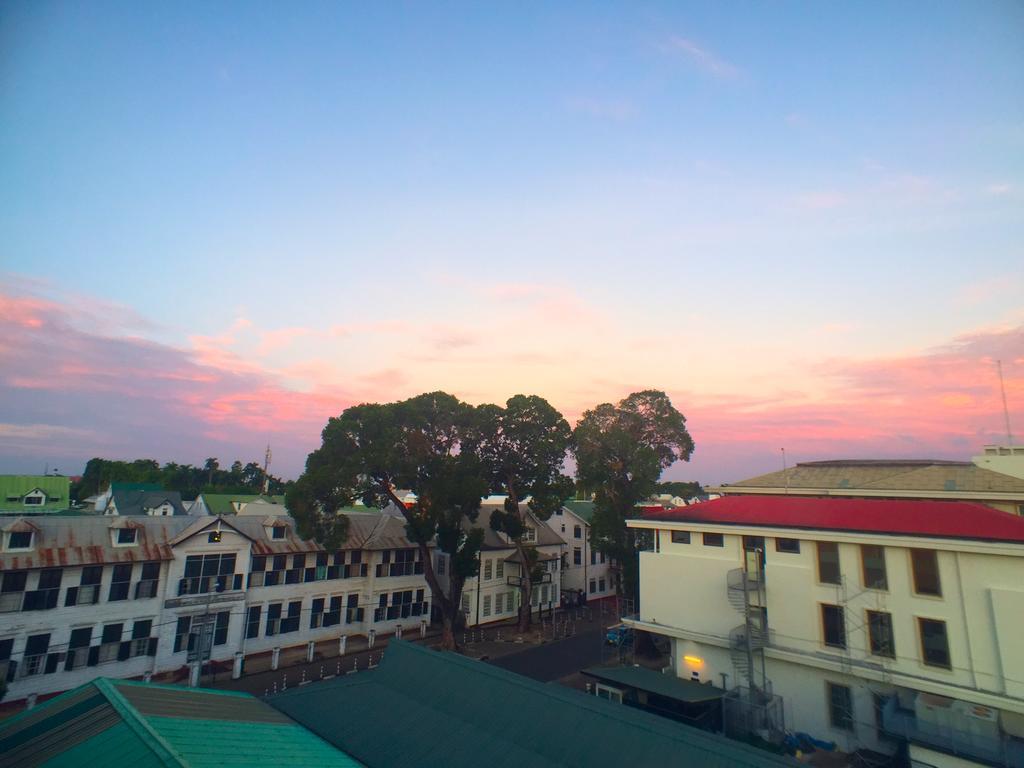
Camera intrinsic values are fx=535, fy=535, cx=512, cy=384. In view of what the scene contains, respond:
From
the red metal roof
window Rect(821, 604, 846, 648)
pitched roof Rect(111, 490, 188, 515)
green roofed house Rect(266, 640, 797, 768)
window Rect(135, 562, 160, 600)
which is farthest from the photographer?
pitched roof Rect(111, 490, 188, 515)

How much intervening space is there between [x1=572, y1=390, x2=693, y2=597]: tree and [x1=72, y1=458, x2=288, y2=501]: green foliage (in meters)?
87.0

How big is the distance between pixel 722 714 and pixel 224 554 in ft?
97.0

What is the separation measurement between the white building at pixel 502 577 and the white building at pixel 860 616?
1626 cm

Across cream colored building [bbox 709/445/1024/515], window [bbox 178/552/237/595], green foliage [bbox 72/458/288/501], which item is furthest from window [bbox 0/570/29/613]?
green foliage [bbox 72/458/288/501]

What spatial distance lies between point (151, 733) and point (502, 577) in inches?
1425

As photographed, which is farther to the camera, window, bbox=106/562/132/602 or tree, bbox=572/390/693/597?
tree, bbox=572/390/693/597

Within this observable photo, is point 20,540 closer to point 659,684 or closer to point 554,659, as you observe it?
point 554,659

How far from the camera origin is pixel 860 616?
2344cm

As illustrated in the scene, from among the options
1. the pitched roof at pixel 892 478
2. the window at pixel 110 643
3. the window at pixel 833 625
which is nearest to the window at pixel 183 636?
the window at pixel 110 643

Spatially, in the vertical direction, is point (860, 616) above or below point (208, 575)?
above

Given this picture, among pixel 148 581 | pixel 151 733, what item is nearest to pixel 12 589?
pixel 148 581

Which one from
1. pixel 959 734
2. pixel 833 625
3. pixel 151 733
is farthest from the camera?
pixel 833 625

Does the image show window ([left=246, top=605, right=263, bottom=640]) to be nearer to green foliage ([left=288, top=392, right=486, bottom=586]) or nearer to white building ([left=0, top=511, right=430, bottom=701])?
white building ([left=0, top=511, right=430, bottom=701])

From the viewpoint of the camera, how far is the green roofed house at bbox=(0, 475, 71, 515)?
209 ft
